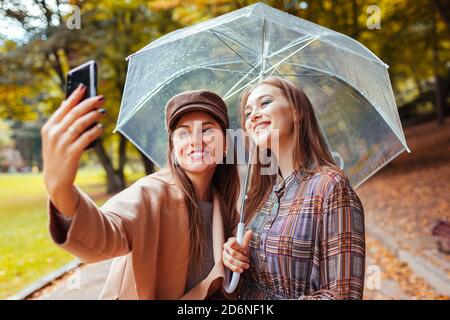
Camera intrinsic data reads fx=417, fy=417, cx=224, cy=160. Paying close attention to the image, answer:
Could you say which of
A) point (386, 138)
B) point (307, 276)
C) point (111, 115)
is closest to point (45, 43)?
point (111, 115)

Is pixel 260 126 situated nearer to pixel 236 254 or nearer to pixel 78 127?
pixel 236 254

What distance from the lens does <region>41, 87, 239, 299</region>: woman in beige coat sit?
3.96ft

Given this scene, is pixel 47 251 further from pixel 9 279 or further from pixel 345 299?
pixel 345 299

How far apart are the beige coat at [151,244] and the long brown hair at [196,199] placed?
0.13 feet

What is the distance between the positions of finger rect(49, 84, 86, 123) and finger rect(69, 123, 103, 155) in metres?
0.09

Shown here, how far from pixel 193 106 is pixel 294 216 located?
69cm

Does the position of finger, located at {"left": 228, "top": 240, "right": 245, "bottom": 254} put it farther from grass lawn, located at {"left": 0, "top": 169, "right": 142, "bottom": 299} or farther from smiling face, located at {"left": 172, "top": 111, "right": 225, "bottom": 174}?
grass lawn, located at {"left": 0, "top": 169, "right": 142, "bottom": 299}

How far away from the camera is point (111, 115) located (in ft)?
43.7

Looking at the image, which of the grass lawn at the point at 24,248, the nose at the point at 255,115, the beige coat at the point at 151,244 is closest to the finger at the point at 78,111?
the beige coat at the point at 151,244

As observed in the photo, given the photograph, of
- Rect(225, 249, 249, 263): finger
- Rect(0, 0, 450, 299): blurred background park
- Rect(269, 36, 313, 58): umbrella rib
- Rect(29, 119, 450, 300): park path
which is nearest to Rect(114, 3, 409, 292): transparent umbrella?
Rect(269, 36, 313, 58): umbrella rib

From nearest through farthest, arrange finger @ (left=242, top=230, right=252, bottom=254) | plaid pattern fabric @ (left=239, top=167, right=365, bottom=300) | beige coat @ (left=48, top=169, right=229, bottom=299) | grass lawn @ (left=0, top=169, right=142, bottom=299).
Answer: beige coat @ (left=48, top=169, right=229, bottom=299) → plaid pattern fabric @ (left=239, top=167, right=365, bottom=300) → finger @ (left=242, top=230, right=252, bottom=254) → grass lawn @ (left=0, top=169, right=142, bottom=299)

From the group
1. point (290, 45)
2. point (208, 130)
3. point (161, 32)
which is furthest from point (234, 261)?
point (161, 32)

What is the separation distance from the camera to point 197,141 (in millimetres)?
1925

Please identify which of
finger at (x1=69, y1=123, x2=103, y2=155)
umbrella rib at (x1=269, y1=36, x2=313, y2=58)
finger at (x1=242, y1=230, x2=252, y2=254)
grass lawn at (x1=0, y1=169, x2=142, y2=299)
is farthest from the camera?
grass lawn at (x1=0, y1=169, x2=142, y2=299)
